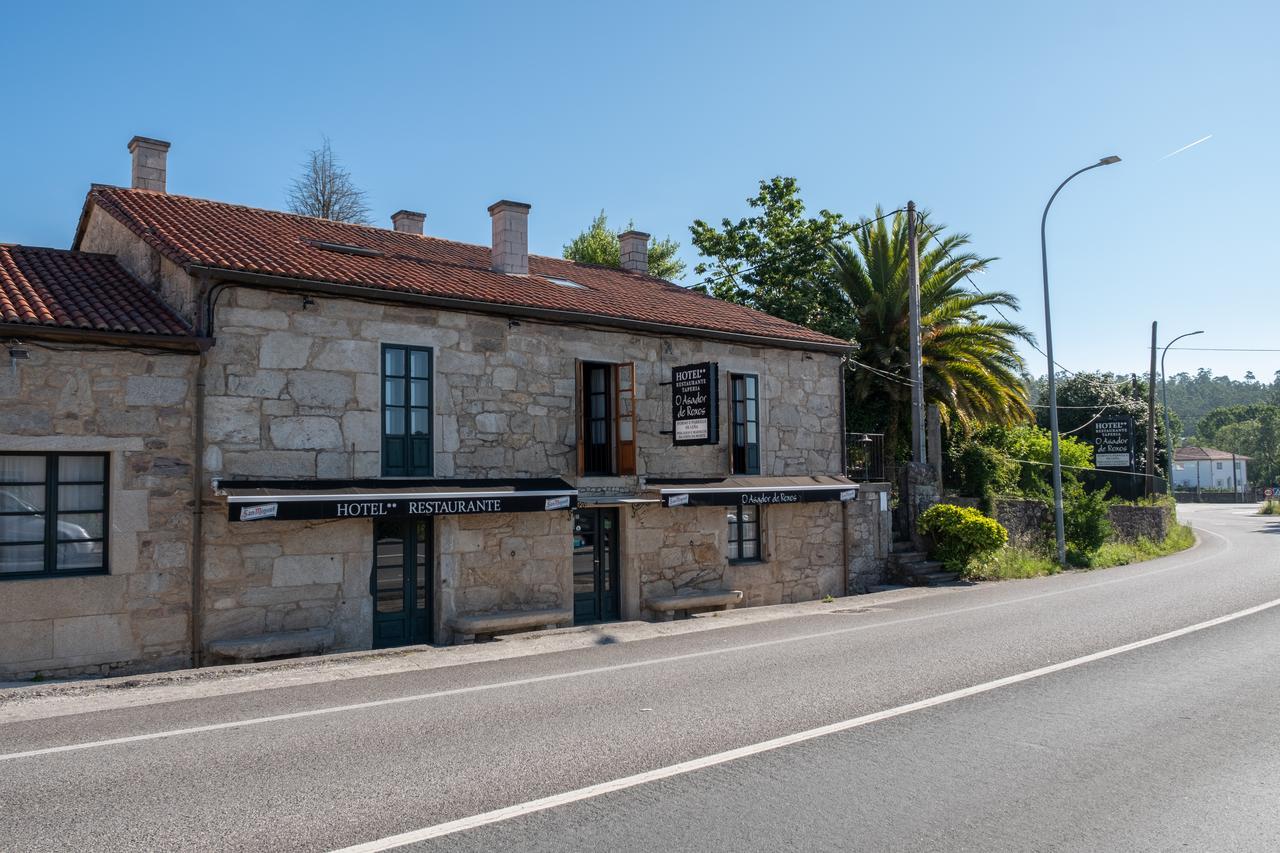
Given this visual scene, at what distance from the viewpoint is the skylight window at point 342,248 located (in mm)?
14898

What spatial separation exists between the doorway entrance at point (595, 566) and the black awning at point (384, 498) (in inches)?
A: 54.5

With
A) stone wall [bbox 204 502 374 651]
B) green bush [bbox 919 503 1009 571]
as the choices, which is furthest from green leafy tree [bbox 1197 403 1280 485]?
stone wall [bbox 204 502 374 651]

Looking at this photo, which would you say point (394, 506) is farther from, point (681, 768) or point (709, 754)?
point (681, 768)

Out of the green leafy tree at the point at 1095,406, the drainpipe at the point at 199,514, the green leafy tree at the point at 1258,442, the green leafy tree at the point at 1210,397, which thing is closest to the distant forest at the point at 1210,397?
the green leafy tree at the point at 1210,397

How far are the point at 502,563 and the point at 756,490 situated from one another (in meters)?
4.66

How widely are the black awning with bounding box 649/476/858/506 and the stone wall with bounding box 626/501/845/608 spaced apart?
530mm

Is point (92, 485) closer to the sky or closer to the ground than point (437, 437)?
closer to the ground

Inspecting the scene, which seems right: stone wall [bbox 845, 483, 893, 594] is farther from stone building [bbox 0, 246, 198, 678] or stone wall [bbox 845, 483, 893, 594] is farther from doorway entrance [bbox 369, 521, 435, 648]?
stone building [bbox 0, 246, 198, 678]

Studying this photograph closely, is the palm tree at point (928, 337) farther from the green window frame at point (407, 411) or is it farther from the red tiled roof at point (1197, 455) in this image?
the red tiled roof at point (1197, 455)

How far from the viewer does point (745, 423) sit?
1750 centimetres

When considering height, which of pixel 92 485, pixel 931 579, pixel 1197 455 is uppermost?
pixel 1197 455

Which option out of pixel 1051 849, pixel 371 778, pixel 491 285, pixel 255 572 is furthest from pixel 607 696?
pixel 491 285

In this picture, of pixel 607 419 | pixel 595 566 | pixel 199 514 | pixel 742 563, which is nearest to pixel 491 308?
pixel 607 419

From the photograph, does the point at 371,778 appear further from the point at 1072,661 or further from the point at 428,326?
the point at 428,326
